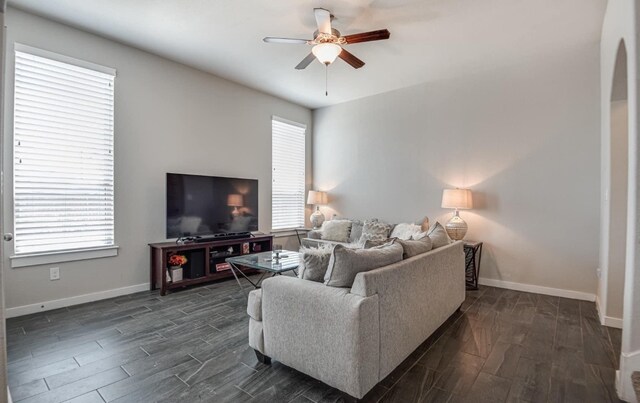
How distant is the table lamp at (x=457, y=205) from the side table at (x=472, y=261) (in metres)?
0.17

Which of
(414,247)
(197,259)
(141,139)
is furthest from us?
(197,259)

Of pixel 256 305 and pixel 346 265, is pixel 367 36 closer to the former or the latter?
pixel 346 265

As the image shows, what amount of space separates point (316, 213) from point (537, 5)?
13.8 ft

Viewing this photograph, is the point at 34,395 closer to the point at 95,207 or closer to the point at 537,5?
the point at 95,207

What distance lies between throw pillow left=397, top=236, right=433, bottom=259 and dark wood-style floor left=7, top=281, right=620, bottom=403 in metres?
0.76

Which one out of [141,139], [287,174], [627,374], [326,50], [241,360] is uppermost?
[326,50]

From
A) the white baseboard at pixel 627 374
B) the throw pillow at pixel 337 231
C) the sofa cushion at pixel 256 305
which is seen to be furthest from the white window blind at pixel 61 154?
the white baseboard at pixel 627 374

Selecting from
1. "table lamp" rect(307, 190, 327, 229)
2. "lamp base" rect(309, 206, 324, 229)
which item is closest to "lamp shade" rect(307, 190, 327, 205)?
"table lamp" rect(307, 190, 327, 229)

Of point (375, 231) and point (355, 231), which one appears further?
point (355, 231)

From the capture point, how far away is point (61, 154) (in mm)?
3264

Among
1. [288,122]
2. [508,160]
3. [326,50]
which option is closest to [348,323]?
[326,50]

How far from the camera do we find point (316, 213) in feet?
19.4

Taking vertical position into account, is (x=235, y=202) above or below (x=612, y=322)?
above

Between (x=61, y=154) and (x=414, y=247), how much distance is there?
3.65 metres
